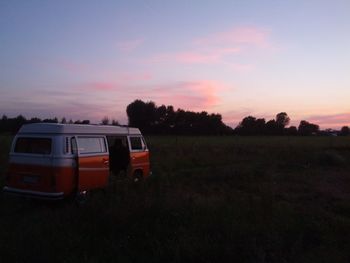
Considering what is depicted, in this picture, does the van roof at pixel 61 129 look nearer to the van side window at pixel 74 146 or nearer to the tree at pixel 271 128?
the van side window at pixel 74 146

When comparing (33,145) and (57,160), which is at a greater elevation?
(33,145)

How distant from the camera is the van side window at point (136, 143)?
13.6 meters

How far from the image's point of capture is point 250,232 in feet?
23.8

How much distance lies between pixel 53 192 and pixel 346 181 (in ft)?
37.7

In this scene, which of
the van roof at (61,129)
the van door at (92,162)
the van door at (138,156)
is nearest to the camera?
the van roof at (61,129)

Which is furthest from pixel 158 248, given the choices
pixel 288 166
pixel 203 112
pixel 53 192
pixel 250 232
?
pixel 203 112

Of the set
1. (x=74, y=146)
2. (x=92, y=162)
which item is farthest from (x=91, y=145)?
(x=74, y=146)

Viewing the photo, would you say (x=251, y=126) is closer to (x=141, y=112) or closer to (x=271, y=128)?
(x=271, y=128)

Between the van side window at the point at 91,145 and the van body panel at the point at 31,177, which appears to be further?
the van side window at the point at 91,145

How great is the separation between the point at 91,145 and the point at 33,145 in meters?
1.44

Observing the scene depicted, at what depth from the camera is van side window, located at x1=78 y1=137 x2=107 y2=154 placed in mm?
11039

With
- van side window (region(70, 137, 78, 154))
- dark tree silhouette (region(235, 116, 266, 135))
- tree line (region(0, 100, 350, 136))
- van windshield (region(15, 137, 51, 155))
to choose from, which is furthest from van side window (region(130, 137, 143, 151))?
dark tree silhouette (region(235, 116, 266, 135))

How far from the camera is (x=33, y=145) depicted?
35.8 feet

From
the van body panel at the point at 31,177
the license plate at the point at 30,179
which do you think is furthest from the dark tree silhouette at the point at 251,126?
the license plate at the point at 30,179
